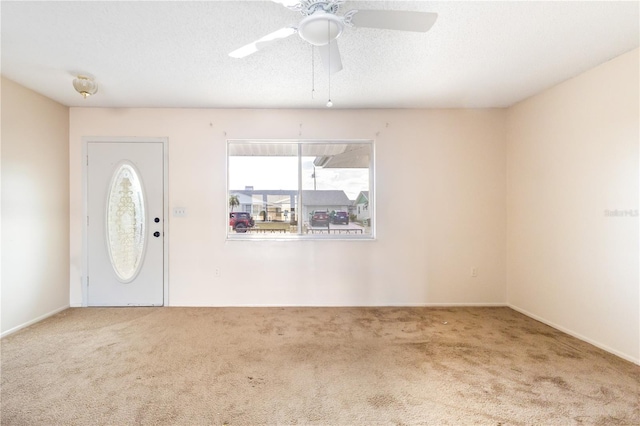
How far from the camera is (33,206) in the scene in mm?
3090

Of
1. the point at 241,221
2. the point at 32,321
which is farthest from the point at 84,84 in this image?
the point at 32,321

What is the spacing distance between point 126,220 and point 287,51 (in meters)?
2.90

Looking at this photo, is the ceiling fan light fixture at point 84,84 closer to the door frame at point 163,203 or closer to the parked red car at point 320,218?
the door frame at point 163,203

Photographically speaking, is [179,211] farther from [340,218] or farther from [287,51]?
[287,51]

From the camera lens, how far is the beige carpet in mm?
1742

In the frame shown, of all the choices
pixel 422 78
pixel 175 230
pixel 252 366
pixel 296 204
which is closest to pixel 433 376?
pixel 252 366

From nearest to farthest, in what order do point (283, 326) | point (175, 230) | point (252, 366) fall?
1. point (252, 366)
2. point (283, 326)
3. point (175, 230)

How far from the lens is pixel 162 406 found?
180cm

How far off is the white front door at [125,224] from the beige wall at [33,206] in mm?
270

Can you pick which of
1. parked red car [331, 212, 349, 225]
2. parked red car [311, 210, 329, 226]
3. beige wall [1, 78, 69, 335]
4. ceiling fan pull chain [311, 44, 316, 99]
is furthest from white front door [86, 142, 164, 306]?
parked red car [331, 212, 349, 225]

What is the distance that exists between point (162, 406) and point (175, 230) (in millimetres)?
2257

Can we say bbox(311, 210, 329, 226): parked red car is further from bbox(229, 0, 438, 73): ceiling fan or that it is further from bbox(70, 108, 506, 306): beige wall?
bbox(229, 0, 438, 73): ceiling fan

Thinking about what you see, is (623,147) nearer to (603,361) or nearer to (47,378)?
(603,361)

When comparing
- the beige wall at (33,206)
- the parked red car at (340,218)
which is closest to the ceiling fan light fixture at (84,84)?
the beige wall at (33,206)
